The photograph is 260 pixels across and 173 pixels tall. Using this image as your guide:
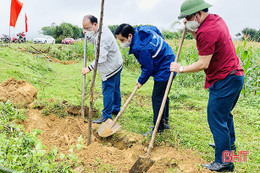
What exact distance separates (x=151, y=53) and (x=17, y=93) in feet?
9.29

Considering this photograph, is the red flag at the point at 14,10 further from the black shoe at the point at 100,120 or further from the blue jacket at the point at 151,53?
the blue jacket at the point at 151,53

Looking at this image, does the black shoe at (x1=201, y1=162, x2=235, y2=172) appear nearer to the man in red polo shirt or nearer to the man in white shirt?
the man in red polo shirt

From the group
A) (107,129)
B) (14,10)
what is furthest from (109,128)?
(14,10)

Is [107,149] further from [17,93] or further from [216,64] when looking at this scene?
[17,93]

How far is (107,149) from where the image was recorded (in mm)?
2967

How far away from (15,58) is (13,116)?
5.53m

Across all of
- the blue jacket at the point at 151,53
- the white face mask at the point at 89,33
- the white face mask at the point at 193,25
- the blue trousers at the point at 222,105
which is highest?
the white face mask at the point at 193,25

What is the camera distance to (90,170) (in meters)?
2.49

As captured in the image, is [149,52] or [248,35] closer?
[149,52]

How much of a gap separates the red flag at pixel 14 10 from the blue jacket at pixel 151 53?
764 centimetres

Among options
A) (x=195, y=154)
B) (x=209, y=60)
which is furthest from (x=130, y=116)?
(x=209, y=60)

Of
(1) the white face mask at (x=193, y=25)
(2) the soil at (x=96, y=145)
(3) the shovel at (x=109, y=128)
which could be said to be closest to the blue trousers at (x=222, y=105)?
(2) the soil at (x=96, y=145)

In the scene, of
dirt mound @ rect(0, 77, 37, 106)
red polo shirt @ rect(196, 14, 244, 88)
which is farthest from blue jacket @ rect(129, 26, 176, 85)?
dirt mound @ rect(0, 77, 37, 106)

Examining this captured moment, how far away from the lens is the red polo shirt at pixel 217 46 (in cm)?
210
